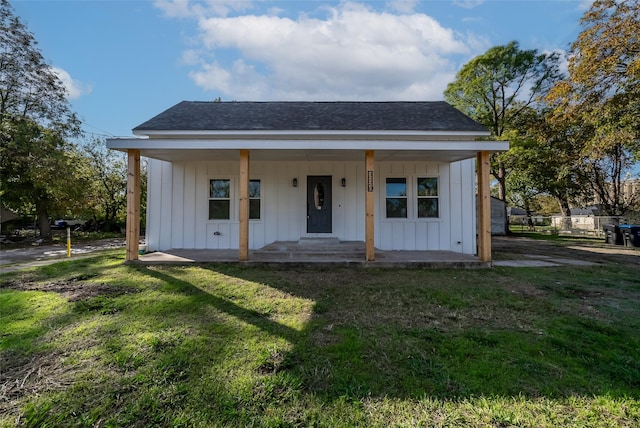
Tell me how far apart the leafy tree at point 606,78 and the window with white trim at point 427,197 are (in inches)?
355

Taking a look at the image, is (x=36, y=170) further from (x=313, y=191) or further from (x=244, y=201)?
(x=313, y=191)

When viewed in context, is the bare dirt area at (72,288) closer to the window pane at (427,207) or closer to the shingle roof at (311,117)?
the shingle roof at (311,117)

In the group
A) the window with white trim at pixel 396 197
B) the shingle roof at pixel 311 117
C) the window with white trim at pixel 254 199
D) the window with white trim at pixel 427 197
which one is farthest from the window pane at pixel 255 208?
the window with white trim at pixel 427 197

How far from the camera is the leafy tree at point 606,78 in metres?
11.8

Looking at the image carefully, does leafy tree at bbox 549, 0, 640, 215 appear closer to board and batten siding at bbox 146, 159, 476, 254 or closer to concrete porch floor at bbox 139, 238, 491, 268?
board and batten siding at bbox 146, 159, 476, 254

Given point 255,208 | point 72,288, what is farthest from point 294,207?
point 72,288

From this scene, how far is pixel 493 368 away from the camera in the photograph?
2723 millimetres

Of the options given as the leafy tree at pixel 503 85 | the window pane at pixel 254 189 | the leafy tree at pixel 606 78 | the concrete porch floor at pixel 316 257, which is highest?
the leafy tree at pixel 503 85

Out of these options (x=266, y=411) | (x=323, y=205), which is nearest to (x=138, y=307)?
(x=266, y=411)

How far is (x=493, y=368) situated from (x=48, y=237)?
65.0 feet

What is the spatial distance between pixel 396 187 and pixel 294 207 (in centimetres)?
307

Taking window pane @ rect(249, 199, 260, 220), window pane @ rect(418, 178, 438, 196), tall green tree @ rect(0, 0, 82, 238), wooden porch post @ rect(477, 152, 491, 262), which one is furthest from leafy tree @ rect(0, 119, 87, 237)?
wooden porch post @ rect(477, 152, 491, 262)

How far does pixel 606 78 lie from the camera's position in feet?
41.5

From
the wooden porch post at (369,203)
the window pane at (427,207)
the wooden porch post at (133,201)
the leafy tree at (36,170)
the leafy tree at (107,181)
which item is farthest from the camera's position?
the leafy tree at (107,181)
